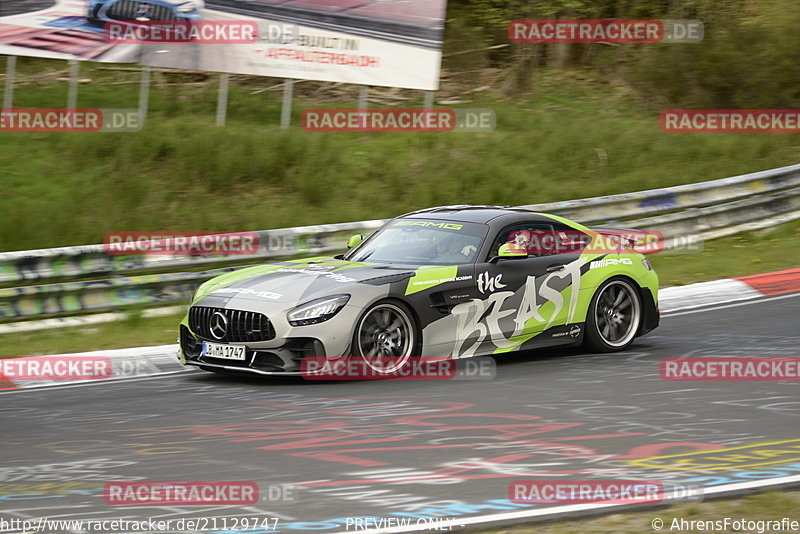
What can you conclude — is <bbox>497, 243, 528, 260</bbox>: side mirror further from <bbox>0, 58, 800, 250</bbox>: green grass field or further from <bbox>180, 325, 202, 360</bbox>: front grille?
<bbox>0, 58, 800, 250</bbox>: green grass field

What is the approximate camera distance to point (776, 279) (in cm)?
1416

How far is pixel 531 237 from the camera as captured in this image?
10.2 m

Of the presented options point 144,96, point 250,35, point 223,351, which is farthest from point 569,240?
point 144,96

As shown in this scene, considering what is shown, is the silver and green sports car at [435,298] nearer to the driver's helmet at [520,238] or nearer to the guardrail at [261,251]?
the driver's helmet at [520,238]

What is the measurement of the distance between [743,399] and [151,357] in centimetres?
538

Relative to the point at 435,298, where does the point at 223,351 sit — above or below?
below

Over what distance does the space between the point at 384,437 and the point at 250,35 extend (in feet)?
41.8

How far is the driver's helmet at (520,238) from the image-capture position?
9977mm

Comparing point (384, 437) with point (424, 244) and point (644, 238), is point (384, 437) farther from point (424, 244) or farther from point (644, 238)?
point (644, 238)

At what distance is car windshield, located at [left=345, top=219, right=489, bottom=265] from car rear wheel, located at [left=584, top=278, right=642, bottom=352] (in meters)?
1.34

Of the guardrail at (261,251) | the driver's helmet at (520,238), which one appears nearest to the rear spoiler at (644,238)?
the guardrail at (261,251)

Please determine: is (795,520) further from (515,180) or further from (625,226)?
(515,180)

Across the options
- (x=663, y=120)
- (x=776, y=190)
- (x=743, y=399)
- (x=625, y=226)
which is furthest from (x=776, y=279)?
(x=663, y=120)

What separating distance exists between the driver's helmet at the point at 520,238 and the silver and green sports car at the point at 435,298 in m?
0.01
